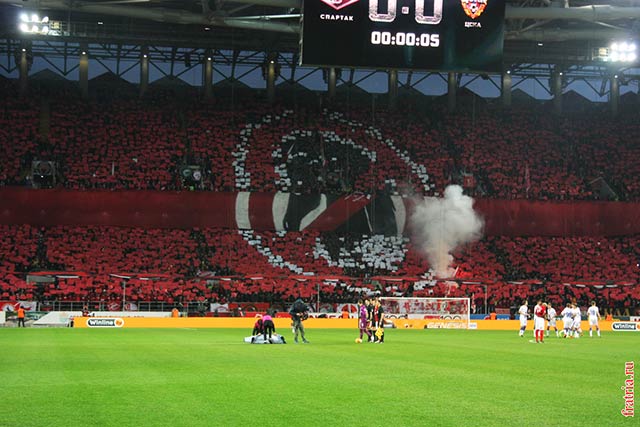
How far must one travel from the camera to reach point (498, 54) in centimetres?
2903

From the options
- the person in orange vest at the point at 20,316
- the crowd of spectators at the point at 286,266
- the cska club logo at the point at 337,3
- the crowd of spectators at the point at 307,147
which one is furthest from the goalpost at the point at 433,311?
the cska club logo at the point at 337,3

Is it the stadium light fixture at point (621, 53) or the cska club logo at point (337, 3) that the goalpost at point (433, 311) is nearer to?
the stadium light fixture at point (621, 53)

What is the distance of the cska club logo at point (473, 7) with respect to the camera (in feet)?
93.6

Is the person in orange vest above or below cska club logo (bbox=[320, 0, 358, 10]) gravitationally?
below

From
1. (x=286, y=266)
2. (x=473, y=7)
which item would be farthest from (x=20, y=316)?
(x=473, y=7)

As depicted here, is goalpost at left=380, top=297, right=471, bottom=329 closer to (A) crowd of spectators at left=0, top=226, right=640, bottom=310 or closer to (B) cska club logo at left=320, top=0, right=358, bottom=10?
(A) crowd of spectators at left=0, top=226, right=640, bottom=310

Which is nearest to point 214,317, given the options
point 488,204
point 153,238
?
point 153,238

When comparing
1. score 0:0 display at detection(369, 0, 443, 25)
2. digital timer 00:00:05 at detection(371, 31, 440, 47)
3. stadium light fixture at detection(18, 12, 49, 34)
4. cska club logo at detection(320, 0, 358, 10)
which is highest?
stadium light fixture at detection(18, 12, 49, 34)

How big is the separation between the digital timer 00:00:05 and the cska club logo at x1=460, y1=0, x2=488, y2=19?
4.38 ft

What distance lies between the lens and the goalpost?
51281 mm

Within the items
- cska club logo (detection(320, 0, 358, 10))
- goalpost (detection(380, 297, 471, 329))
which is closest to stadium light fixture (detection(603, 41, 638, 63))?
goalpost (detection(380, 297, 471, 329))

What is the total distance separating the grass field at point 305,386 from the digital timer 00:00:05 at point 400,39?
30.4 feet

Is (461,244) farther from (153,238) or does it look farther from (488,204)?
(153,238)

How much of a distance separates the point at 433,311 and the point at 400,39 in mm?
25907
